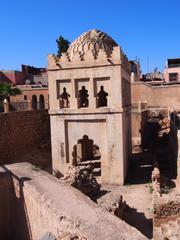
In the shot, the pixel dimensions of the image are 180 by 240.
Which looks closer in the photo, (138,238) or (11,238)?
(138,238)

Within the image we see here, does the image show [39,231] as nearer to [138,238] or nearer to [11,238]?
[11,238]

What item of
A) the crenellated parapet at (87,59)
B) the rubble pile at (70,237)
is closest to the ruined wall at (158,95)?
the crenellated parapet at (87,59)

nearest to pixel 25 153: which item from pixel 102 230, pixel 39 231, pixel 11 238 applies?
pixel 11 238

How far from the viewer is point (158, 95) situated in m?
28.8

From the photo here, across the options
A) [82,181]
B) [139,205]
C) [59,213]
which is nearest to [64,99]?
[82,181]

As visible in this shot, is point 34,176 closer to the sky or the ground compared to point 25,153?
closer to the sky

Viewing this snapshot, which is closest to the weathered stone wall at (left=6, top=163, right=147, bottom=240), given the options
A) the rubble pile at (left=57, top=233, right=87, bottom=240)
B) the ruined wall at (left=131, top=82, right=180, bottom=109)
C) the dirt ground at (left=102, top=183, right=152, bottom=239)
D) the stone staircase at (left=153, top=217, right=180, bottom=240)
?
the rubble pile at (left=57, top=233, right=87, bottom=240)

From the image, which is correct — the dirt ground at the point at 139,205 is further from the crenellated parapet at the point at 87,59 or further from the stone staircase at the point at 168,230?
the crenellated parapet at the point at 87,59

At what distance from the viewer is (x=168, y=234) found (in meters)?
7.70

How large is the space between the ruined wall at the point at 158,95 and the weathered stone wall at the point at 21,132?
11487 millimetres

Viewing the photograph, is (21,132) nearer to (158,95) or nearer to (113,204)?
(113,204)

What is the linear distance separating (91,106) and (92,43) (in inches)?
131

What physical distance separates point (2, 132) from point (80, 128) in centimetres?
481

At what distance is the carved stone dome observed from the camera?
14.6 m
